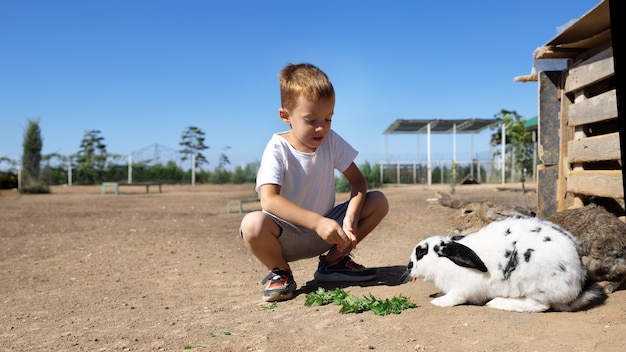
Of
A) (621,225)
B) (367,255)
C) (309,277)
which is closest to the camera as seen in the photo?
(621,225)

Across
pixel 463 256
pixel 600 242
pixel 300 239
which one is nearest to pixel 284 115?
pixel 300 239

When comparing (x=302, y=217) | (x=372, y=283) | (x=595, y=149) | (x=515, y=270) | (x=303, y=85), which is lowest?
(x=372, y=283)

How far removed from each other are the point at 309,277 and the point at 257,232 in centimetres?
123

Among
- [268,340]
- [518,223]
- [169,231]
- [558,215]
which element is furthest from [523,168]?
[268,340]

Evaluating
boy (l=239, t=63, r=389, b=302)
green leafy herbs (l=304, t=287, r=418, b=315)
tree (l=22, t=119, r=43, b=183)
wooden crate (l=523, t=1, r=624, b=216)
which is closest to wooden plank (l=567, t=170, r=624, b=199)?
wooden crate (l=523, t=1, r=624, b=216)

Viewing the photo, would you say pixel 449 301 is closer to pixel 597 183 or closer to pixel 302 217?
pixel 302 217

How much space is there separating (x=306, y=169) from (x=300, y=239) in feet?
1.71

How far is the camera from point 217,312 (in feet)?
12.6

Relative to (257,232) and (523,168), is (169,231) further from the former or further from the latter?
(523,168)

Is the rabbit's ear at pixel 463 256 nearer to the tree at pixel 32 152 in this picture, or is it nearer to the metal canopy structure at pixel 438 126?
the metal canopy structure at pixel 438 126

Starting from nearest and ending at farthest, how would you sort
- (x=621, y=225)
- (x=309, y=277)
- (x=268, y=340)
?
(x=268, y=340)
(x=621, y=225)
(x=309, y=277)

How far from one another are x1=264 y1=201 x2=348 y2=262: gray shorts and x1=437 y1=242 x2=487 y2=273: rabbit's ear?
114 centimetres

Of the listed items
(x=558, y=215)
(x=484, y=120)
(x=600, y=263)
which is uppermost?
(x=484, y=120)

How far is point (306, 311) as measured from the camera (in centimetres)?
359
